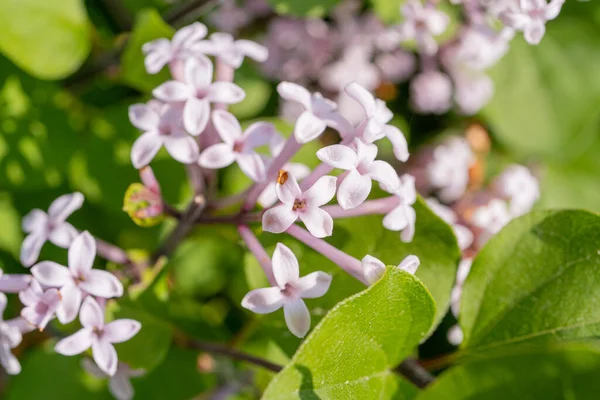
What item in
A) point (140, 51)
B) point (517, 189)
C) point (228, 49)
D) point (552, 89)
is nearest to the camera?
point (228, 49)

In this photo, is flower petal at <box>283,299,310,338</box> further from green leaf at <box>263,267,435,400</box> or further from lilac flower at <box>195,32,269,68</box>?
lilac flower at <box>195,32,269,68</box>

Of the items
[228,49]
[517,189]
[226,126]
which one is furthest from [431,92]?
[226,126]

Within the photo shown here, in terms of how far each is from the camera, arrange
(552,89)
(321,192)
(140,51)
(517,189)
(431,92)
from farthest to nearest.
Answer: (552,89)
(431,92)
(517,189)
(140,51)
(321,192)

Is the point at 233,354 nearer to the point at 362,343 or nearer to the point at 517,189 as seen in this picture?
the point at 362,343

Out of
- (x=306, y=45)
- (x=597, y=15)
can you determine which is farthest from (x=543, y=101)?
(x=306, y=45)

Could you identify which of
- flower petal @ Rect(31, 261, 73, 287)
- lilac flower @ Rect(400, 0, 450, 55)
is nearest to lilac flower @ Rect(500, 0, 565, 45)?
lilac flower @ Rect(400, 0, 450, 55)

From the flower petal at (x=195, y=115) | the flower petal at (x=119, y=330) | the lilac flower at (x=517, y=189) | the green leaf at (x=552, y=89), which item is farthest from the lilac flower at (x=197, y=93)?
the green leaf at (x=552, y=89)

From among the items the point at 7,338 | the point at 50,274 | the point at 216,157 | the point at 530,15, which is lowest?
the point at 7,338

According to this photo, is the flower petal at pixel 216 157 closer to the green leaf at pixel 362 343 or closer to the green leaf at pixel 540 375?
the green leaf at pixel 362 343
